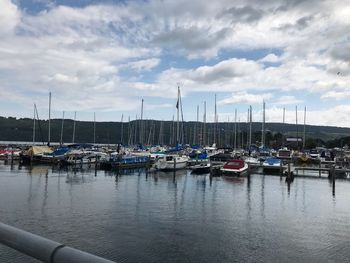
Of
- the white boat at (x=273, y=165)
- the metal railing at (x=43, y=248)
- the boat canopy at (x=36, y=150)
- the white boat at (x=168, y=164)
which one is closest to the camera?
the metal railing at (x=43, y=248)

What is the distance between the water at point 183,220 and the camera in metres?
18.3

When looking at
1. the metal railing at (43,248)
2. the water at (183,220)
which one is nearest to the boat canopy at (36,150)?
the water at (183,220)

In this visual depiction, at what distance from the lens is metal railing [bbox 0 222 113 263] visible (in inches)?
134

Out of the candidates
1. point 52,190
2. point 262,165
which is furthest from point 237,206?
point 262,165

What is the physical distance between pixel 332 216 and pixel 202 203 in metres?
10.1

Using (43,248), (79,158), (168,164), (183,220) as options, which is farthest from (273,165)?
(43,248)

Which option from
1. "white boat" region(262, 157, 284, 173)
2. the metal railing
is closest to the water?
the metal railing

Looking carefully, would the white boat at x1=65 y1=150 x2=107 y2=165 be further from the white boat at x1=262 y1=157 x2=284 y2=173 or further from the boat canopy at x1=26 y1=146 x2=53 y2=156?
the white boat at x1=262 y1=157 x2=284 y2=173

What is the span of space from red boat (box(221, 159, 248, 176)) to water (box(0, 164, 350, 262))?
48.7ft

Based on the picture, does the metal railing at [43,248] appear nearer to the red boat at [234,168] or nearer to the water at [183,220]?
the water at [183,220]

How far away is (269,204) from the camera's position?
113 ft

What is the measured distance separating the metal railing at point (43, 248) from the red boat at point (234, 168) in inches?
2240

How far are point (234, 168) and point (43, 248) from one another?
57.6 metres

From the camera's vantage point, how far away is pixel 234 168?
6025 cm
